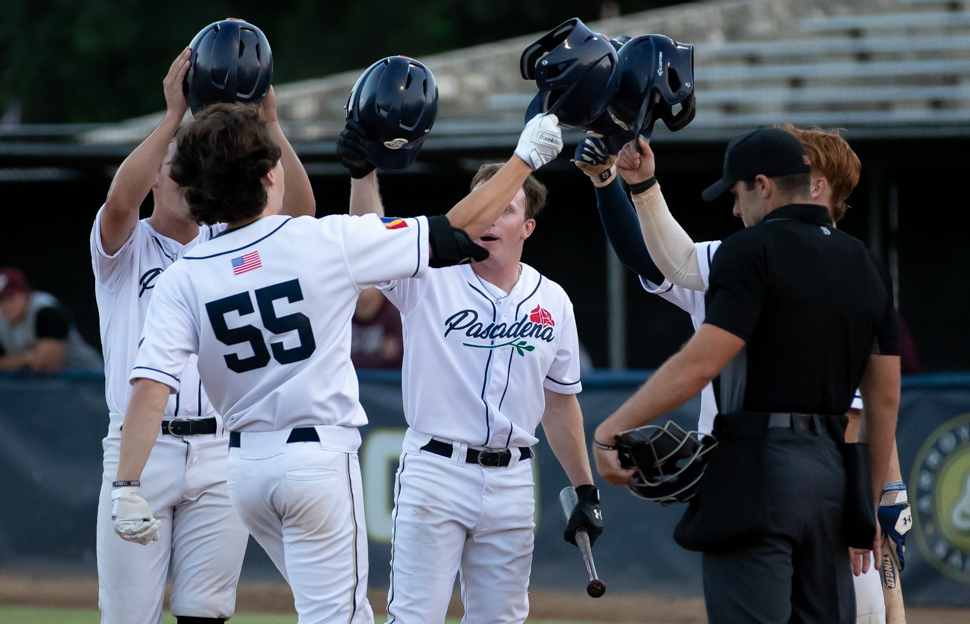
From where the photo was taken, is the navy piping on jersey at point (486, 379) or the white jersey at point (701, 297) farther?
the navy piping on jersey at point (486, 379)

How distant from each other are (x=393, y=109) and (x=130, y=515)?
1579mm

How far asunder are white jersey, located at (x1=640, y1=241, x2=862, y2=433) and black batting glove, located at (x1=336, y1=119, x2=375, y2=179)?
1.09 m

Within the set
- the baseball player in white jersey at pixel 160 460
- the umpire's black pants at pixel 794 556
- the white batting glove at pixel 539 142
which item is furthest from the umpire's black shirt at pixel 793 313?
the baseball player in white jersey at pixel 160 460

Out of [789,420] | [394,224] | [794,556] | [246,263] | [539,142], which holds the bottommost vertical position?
[794,556]

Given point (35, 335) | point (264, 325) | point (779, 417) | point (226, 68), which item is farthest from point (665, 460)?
point (35, 335)

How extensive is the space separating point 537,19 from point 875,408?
1603 cm

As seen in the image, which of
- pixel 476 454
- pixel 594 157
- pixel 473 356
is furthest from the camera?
pixel 473 356

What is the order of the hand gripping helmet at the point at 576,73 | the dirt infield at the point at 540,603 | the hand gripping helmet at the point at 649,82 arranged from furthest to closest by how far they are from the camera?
the dirt infield at the point at 540,603 → the hand gripping helmet at the point at 649,82 → the hand gripping helmet at the point at 576,73

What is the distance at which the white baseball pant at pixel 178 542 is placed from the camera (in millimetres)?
3734

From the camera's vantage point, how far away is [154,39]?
57.7 ft

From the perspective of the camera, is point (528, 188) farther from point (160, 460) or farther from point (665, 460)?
point (160, 460)

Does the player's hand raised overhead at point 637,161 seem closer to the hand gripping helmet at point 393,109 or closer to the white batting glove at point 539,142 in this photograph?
the white batting glove at point 539,142

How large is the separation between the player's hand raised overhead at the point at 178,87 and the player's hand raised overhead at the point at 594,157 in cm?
142

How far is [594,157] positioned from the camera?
356 cm
